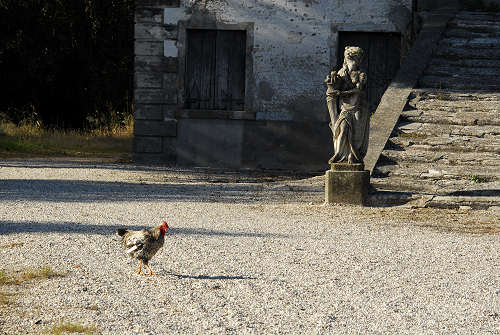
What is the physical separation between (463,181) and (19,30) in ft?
48.8

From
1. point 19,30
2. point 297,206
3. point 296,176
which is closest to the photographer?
point 297,206

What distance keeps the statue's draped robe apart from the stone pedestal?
0.31ft

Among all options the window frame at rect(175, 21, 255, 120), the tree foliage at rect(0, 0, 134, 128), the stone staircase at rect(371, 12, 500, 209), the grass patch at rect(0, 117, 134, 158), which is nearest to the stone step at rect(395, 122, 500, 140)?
the stone staircase at rect(371, 12, 500, 209)

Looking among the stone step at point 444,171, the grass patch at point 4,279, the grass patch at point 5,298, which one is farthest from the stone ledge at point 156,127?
the grass patch at point 5,298

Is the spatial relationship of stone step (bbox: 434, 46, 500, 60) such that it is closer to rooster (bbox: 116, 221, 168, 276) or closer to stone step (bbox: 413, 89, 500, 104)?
stone step (bbox: 413, 89, 500, 104)

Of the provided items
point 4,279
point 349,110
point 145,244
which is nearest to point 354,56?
point 349,110

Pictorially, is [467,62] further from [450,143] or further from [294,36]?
[294,36]

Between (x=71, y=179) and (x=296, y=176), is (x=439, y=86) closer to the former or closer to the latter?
(x=296, y=176)

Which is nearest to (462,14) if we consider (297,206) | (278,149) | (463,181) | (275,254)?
(278,149)

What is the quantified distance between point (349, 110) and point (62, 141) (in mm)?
11558

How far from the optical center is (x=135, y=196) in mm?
9977

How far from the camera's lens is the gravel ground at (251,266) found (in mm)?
4383

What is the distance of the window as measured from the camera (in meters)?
14.7

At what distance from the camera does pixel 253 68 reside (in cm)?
1455
